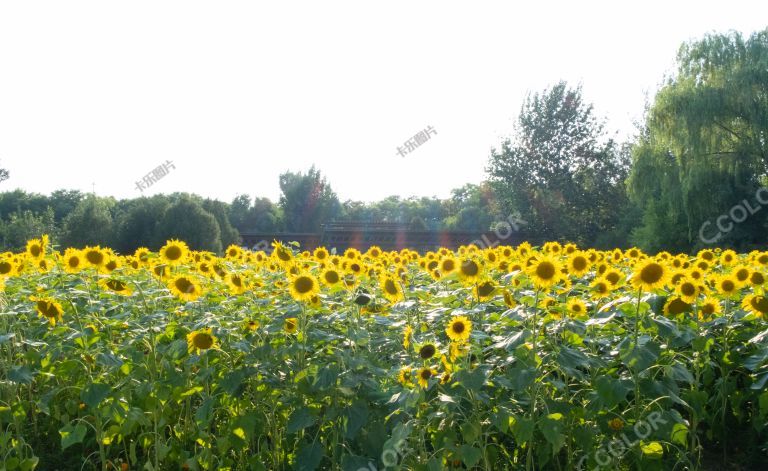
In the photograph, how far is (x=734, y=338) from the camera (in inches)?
145

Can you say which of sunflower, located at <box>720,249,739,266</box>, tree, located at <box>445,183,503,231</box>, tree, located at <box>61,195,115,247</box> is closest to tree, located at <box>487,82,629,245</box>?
tree, located at <box>445,183,503,231</box>

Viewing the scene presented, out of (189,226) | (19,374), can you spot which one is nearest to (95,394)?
(19,374)

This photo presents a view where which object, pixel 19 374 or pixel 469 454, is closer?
pixel 469 454

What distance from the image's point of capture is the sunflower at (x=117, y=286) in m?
3.62

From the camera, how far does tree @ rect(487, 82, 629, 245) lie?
39531 millimetres

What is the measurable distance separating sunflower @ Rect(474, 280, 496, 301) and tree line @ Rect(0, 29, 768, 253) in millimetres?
19947

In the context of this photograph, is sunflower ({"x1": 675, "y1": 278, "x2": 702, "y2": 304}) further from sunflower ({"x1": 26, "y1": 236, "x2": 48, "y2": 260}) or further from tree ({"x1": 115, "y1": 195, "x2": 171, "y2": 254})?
tree ({"x1": 115, "y1": 195, "x2": 171, "y2": 254})

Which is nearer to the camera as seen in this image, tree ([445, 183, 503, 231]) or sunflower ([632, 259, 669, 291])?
sunflower ([632, 259, 669, 291])

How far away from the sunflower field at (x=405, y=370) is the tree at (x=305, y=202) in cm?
5547

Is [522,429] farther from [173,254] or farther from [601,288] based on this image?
[173,254]

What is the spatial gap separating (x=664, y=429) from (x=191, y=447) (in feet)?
8.07

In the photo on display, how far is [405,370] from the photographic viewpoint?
269 cm

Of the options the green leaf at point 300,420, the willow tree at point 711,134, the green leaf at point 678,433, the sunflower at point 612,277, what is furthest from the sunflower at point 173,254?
the willow tree at point 711,134

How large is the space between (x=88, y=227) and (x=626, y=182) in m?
22.6
